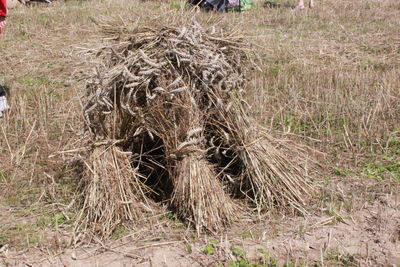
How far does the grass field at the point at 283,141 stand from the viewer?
3.33 metres

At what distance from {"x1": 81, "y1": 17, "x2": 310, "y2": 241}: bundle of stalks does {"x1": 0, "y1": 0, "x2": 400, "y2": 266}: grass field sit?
0.58 ft

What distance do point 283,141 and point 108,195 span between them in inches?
54.0

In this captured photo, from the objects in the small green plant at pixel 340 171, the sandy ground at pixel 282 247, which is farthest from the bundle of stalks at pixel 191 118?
the small green plant at pixel 340 171

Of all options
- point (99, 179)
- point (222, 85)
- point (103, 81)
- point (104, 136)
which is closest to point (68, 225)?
point (99, 179)

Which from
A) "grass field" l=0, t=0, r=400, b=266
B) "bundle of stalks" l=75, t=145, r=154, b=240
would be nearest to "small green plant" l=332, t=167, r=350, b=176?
"grass field" l=0, t=0, r=400, b=266

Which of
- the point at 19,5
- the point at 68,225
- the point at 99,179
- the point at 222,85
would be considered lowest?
the point at 68,225

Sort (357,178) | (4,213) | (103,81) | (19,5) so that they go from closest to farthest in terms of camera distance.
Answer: (103,81)
(4,213)
(357,178)
(19,5)

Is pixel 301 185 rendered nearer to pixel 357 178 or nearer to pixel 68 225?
pixel 357 178

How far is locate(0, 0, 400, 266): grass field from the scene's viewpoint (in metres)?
3.33

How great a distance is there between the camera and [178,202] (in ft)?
11.8

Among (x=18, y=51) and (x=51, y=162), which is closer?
(x=51, y=162)

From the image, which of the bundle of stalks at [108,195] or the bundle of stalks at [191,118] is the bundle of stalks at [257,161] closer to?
the bundle of stalks at [191,118]

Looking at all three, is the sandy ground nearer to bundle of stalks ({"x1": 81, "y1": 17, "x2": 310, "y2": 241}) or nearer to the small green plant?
bundle of stalks ({"x1": 81, "y1": 17, "x2": 310, "y2": 241})

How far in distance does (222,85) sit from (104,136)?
0.86m
